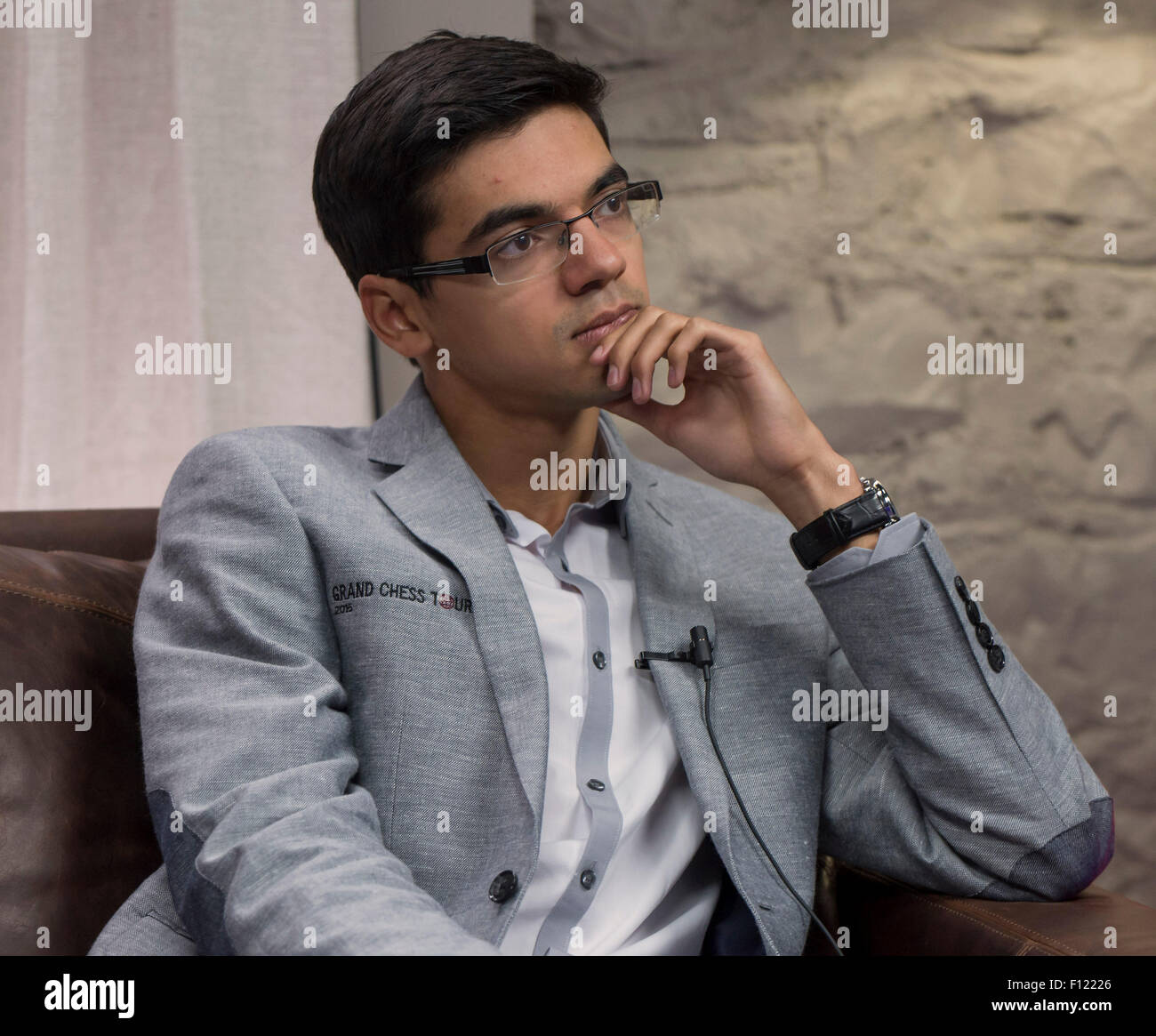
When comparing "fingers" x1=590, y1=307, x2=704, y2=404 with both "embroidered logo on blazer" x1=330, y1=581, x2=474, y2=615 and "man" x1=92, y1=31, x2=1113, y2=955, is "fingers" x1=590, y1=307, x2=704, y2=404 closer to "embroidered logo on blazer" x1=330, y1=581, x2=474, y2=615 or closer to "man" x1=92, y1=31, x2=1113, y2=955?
"man" x1=92, y1=31, x2=1113, y2=955

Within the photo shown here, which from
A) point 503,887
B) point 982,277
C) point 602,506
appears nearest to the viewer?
point 503,887

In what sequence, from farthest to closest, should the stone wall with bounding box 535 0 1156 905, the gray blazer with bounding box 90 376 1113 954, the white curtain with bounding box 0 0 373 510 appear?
1. the stone wall with bounding box 535 0 1156 905
2. the white curtain with bounding box 0 0 373 510
3. the gray blazer with bounding box 90 376 1113 954

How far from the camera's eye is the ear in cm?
142

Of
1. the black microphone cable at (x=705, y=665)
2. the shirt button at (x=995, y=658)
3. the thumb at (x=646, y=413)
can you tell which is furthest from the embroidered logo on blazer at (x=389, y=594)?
the shirt button at (x=995, y=658)

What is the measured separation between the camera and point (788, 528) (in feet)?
4.91

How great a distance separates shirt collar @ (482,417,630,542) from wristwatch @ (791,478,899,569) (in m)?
0.26

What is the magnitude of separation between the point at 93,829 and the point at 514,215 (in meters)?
0.83

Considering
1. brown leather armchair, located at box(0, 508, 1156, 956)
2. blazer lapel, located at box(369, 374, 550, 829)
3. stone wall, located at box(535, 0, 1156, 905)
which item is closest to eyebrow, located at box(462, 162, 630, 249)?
blazer lapel, located at box(369, 374, 550, 829)

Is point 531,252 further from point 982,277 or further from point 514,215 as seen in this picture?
point 982,277

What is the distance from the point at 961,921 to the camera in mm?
1136

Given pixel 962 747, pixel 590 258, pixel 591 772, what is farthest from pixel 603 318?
pixel 962 747

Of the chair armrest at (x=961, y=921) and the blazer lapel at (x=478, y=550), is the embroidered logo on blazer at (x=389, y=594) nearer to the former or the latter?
the blazer lapel at (x=478, y=550)

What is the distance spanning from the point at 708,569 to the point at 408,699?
46cm
